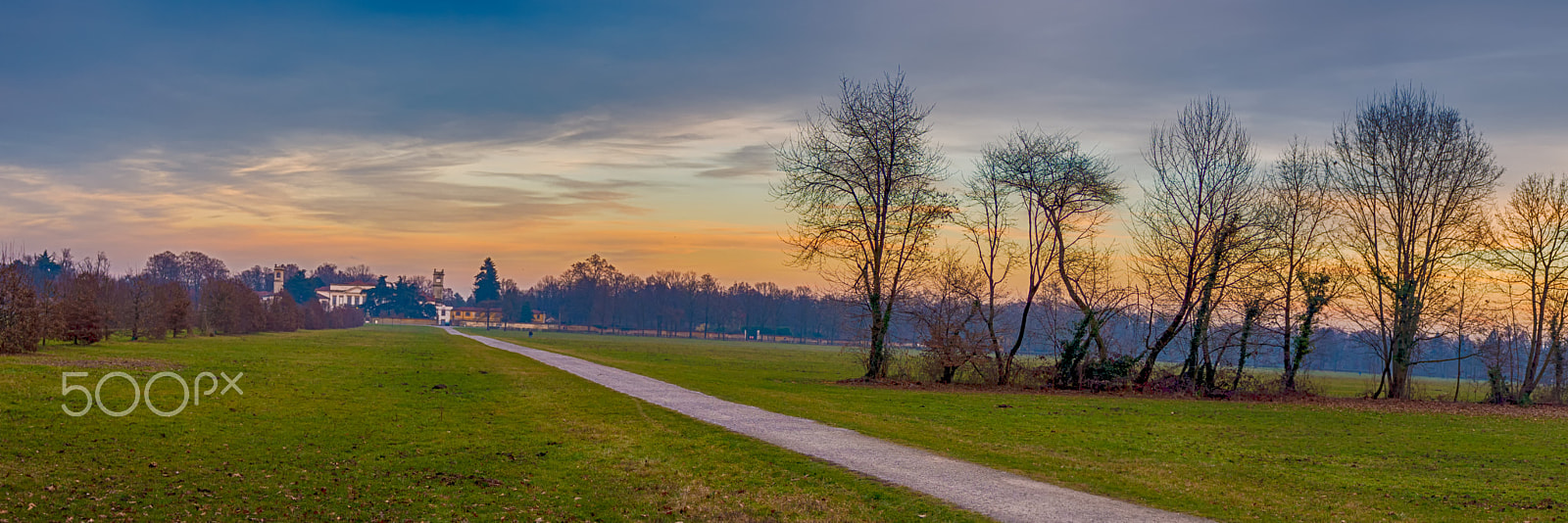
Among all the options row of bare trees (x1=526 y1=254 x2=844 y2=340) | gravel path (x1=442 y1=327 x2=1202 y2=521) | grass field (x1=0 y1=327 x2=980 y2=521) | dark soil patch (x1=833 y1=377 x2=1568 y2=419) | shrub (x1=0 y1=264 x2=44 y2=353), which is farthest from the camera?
row of bare trees (x1=526 y1=254 x2=844 y2=340)

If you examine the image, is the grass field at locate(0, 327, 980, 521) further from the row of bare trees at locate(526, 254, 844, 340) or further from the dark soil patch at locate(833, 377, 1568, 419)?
the row of bare trees at locate(526, 254, 844, 340)

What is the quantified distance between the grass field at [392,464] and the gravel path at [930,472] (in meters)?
0.56

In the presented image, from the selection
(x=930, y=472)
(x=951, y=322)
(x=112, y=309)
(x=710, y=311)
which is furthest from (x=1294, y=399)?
(x=710, y=311)

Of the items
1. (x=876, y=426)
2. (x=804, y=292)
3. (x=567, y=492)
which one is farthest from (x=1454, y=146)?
(x=804, y=292)

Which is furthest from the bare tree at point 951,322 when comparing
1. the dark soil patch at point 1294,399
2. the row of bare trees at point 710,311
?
the row of bare trees at point 710,311

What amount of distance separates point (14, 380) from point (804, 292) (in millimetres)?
169776

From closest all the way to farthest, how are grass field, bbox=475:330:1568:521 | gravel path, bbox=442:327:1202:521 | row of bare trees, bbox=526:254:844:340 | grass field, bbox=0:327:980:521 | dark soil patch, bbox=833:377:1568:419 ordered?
gravel path, bbox=442:327:1202:521 < grass field, bbox=0:327:980:521 < grass field, bbox=475:330:1568:521 < dark soil patch, bbox=833:377:1568:419 < row of bare trees, bbox=526:254:844:340

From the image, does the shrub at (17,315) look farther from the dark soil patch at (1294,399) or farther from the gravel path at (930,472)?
the dark soil patch at (1294,399)

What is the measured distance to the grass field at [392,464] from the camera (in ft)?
38.2

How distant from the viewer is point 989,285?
124 feet

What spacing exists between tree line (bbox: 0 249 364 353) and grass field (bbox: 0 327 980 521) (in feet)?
39.9

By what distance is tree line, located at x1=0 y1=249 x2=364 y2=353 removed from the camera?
3338 cm

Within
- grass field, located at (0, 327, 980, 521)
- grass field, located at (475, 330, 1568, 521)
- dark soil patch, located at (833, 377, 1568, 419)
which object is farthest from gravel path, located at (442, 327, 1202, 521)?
dark soil patch, located at (833, 377, 1568, 419)

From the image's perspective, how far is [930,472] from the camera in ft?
46.8
